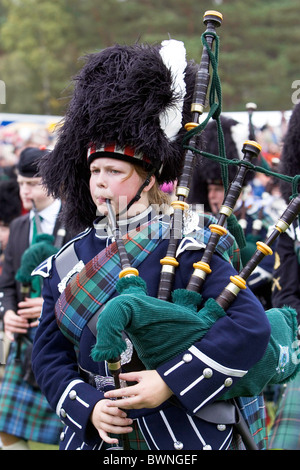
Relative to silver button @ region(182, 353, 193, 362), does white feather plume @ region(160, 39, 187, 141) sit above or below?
above

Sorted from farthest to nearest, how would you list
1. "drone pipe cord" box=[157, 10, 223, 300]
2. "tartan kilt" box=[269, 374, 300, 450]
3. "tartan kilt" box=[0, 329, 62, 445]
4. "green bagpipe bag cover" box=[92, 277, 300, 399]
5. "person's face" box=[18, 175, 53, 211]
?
Result: "person's face" box=[18, 175, 53, 211], "tartan kilt" box=[0, 329, 62, 445], "tartan kilt" box=[269, 374, 300, 450], "drone pipe cord" box=[157, 10, 223, 300], "green bagpipe bag cover" box=[92, 277, 300, 399]

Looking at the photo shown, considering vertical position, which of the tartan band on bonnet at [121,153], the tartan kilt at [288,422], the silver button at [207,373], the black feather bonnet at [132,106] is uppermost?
the black feather bonnet at [132,106]

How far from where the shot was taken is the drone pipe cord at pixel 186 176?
224 cm

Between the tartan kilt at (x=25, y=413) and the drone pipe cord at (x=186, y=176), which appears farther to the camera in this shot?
the tartan kilt at (x=25, y=413)

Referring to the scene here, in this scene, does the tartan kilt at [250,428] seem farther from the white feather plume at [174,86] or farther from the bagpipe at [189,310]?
the white feather plume at [174,86]

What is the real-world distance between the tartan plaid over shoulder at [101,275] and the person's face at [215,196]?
2260 mm

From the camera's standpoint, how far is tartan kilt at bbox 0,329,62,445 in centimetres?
439

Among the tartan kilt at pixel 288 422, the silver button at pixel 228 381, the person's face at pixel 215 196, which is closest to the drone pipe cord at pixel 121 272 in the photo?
the silver button at pixel 228 381

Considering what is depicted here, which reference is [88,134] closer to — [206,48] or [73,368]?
[206,48]

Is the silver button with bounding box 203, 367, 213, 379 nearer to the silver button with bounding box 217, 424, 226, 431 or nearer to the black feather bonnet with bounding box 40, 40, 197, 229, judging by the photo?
the silver button with bounding box 217, 424, 226, 431

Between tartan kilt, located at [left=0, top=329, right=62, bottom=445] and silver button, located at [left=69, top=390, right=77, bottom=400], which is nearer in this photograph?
silver button, located at [left=69, top=390, right=77, bottom=400]

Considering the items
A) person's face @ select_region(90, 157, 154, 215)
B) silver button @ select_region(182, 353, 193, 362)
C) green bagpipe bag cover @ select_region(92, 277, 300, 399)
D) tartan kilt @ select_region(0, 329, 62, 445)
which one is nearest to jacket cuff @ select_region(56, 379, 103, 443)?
green bagpipe bag cover @ select_region(92, 277, 300, 399)

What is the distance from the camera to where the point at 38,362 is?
2.57 metres
